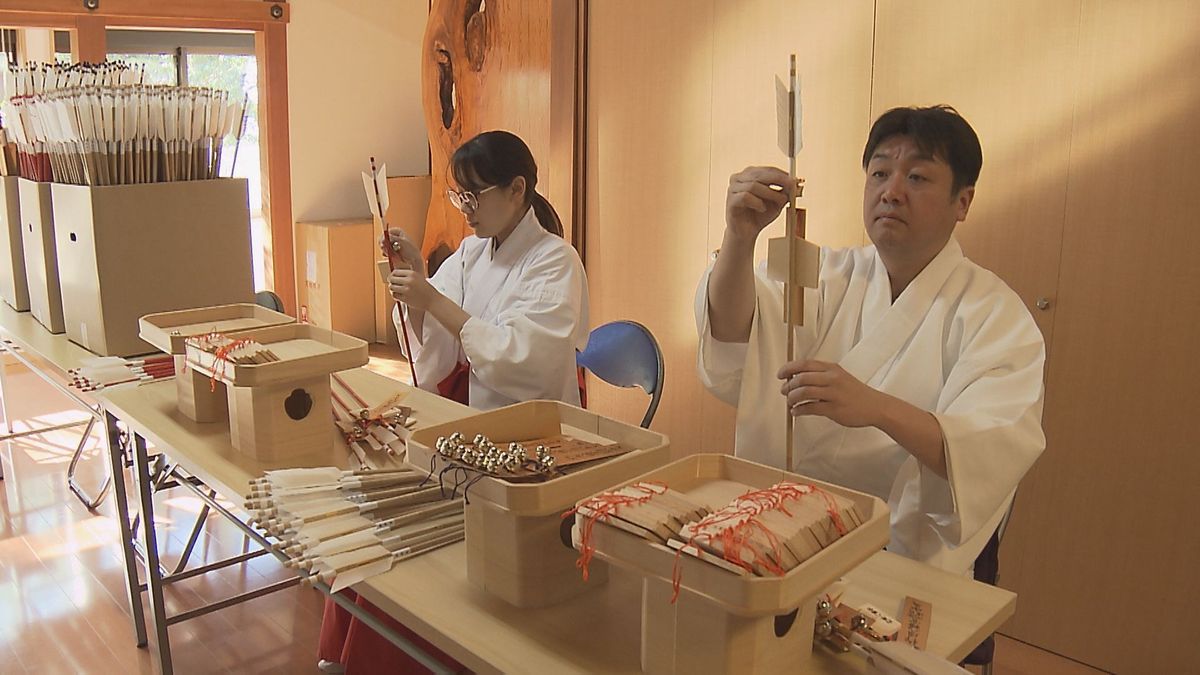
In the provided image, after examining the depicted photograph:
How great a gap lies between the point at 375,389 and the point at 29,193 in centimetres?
135

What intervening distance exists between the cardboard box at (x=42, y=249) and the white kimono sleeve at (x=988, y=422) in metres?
2.39

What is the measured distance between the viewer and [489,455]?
1.18m

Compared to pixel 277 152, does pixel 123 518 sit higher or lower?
lower

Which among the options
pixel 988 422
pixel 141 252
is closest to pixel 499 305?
pixel 141 252

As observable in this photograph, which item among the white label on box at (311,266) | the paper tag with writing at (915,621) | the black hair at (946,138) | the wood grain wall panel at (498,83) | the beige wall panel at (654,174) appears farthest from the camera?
the white label on box at (311,266)

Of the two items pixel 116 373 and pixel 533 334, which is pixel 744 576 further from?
pixel 116 373

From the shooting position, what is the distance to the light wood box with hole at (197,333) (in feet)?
6.02

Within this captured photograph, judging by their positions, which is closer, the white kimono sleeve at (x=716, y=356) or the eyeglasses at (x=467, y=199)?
the white kimono sleeve at (x=716, y=356)

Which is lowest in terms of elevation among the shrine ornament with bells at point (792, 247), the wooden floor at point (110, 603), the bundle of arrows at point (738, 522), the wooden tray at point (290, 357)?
the wooden floor at point (110, 603)

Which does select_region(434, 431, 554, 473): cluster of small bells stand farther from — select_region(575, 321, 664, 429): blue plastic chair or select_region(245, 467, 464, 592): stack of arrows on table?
select_region(575, 321, 664, 429): blue plastic chair

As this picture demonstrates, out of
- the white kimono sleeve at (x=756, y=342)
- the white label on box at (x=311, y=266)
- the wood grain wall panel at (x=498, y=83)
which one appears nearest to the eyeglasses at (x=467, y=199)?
the white kimono sleeve at (x=756, y=342)

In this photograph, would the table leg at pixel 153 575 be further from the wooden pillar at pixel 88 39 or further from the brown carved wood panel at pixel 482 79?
the wooden pillar at pixel 88 39

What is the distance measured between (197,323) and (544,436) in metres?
1.03

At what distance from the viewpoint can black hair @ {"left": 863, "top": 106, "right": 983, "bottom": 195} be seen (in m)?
1.51
